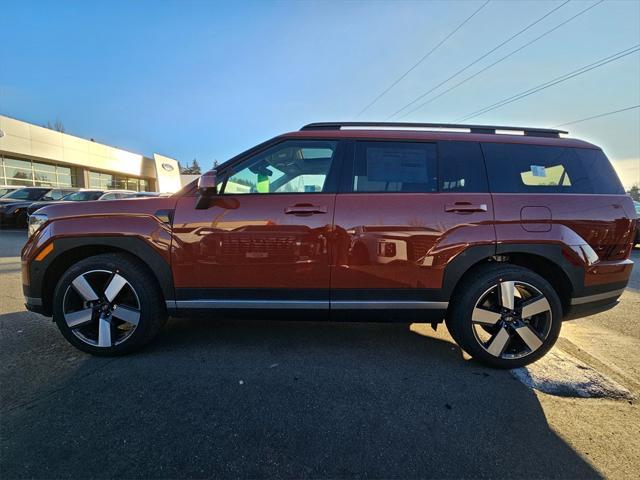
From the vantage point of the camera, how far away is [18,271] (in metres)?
6.18

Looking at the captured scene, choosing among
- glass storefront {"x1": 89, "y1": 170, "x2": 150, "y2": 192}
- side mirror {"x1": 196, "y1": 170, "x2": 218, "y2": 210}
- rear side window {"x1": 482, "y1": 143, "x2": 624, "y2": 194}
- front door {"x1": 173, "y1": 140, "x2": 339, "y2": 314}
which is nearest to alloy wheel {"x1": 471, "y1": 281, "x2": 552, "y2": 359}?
rear side window {"x1": 482, "y1": 143, "x2": 624, "y2": 194}

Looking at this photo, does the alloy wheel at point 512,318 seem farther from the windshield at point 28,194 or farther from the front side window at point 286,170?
the windshield at point 28,194

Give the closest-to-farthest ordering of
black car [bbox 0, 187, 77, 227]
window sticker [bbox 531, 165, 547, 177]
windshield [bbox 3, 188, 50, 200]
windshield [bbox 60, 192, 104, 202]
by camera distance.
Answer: window sticker [bbox 531, 165, 547, 177] < black car [bbox 0, 187, 77, 227] < windshield [bbox 3, 188, 50, 200] < windshield [bbox 60, 192, 104, 202]

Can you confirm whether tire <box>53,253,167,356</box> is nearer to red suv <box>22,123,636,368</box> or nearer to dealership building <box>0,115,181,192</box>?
red suv <box>22,123,636,368</box>

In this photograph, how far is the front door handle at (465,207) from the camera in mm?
2850

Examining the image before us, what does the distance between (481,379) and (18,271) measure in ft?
24.8

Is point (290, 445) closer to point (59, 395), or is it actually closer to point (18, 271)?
point (59, 395)

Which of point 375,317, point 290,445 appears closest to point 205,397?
point 290,445

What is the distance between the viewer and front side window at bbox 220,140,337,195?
117 inches

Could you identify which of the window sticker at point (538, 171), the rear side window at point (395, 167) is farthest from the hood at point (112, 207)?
the window sticker at point (538, 171)

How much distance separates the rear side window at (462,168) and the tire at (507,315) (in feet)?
2.44

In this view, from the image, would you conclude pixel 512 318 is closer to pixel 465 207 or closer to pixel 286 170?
pixel 465 207

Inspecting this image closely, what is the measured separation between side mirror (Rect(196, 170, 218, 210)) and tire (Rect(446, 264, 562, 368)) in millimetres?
2272

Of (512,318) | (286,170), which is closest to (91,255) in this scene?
(286,170)
